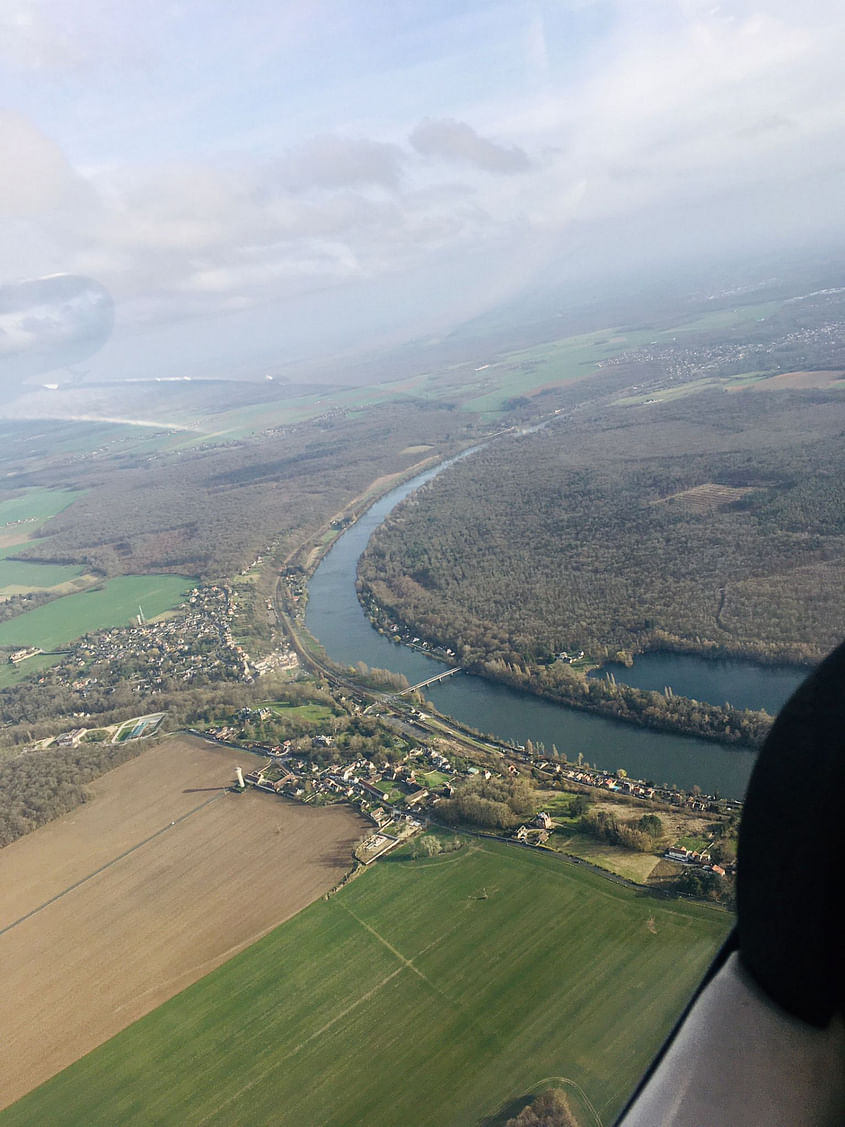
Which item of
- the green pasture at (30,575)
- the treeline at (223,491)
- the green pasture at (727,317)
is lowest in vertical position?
the green pasture at (30,575)

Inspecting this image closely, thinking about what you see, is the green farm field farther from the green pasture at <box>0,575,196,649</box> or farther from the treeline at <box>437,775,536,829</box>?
the green pasture at <box>0,575,196,649</box>

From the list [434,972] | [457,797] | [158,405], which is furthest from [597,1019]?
[158,405]

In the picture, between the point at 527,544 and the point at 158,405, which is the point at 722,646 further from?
the point at 158,405

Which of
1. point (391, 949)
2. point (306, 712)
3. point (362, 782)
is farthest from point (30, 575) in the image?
point (391, 949)

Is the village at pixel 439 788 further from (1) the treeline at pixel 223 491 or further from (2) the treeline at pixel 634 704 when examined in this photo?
(1) the treeline at pixel 223 491

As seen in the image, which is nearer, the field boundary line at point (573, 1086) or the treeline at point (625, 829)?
the field boundary line at point (573, 1086)

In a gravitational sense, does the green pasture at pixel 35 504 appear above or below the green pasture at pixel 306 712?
above

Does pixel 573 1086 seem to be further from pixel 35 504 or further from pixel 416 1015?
pixel 35 504

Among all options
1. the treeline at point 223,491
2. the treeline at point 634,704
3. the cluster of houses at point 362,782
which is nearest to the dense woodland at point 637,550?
the treeline at point 634,704
